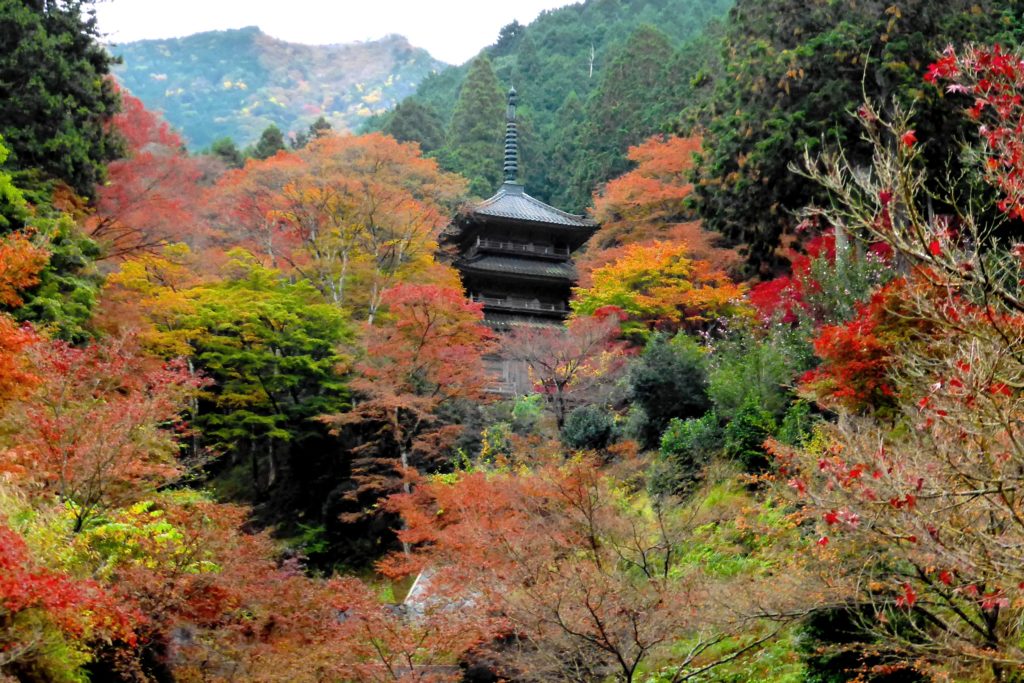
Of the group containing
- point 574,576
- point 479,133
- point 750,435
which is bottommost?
point 574,576

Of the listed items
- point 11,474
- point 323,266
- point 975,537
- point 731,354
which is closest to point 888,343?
point 731,354

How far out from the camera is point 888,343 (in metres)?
11.3

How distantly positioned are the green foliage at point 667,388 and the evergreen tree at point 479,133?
20539mm

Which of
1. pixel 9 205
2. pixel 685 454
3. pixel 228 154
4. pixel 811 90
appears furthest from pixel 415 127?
pixel 685 454

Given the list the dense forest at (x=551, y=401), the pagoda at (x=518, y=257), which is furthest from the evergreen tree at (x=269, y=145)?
the pagoda at (x=518, y=257)

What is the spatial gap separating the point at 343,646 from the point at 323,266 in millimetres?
15811

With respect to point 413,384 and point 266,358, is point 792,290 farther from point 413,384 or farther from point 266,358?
point 266,358

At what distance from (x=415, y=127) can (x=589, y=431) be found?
26570 mm

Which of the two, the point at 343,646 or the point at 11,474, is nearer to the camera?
the point at 11,474

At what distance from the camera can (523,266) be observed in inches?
1164

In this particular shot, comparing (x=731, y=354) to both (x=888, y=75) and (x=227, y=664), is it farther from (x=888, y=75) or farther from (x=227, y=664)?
(x=227, y=664)

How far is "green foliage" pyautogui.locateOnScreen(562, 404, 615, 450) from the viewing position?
1709cm

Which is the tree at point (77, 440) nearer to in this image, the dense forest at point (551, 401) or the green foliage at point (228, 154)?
the dense forest at point (551, 401)

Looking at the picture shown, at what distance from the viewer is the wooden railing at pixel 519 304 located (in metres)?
28.7
